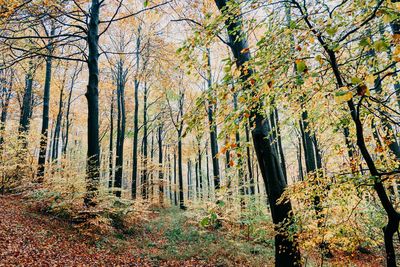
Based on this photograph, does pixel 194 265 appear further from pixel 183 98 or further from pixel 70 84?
pixel 70 84

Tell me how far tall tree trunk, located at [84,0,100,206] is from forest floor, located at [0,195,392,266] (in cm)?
132

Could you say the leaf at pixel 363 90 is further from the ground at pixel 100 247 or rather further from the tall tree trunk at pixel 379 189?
the ground at pixel 100 247

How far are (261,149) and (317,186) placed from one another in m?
1.75

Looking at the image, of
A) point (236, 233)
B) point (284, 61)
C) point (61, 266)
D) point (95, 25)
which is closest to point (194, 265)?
point (236, 233)

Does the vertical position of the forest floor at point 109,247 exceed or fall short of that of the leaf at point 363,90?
it falls short

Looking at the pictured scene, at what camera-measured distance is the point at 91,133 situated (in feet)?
27.8

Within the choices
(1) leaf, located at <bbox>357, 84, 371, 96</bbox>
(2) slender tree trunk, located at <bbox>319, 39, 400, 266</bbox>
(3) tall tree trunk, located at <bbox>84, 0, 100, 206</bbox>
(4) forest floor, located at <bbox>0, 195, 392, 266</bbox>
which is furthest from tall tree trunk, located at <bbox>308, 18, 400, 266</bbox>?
(3) tall tree trunk, located at <bbox>84, 0, 100, 206</bbox>

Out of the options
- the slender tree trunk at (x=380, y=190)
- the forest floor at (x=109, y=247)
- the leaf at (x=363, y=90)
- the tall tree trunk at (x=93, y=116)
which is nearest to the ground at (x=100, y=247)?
the forest floor at (x=109, y=247)

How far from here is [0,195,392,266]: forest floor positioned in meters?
5.90

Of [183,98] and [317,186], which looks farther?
[183,98]

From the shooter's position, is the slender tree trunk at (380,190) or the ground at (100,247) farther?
the ground at (100,247)

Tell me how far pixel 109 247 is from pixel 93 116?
4343 mm

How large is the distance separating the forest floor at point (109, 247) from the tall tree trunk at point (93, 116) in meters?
1.32

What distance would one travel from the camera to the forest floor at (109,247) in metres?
5.90
